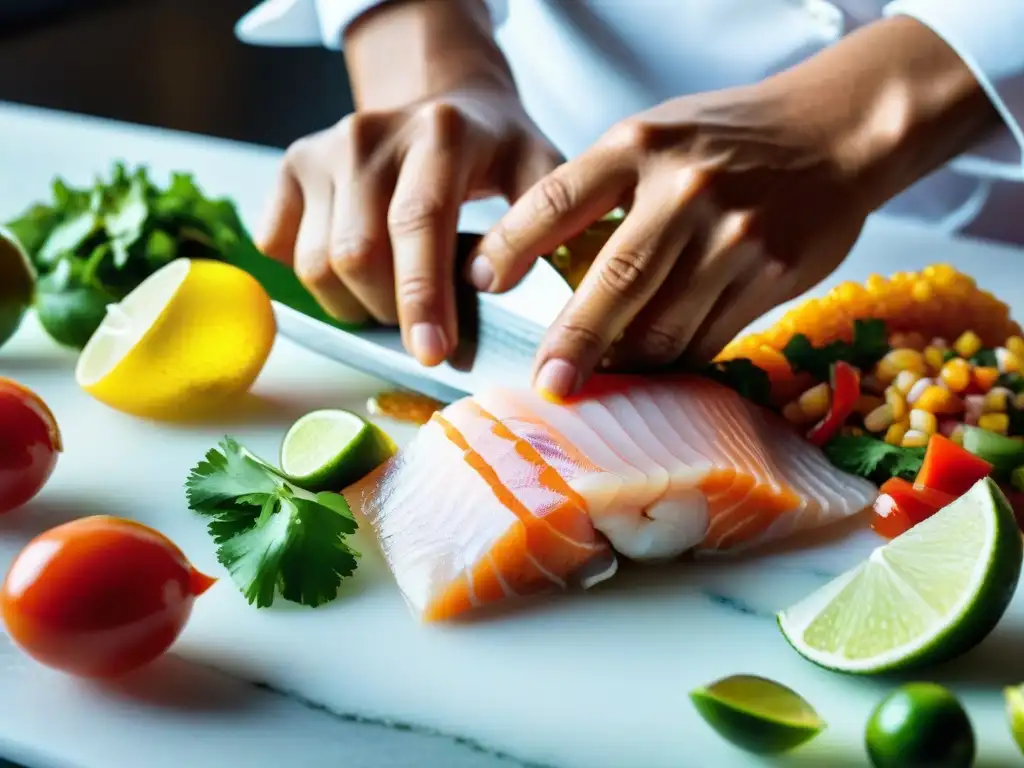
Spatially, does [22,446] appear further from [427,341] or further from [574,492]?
[574,492]

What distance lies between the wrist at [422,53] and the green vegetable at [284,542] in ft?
2.70

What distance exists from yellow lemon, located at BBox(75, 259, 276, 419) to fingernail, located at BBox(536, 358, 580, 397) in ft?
1.49

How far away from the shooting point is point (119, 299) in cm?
171

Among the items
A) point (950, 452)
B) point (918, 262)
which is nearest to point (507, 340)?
point (950, 452)

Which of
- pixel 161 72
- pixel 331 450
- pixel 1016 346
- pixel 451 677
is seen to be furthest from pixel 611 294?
pixel 161 72

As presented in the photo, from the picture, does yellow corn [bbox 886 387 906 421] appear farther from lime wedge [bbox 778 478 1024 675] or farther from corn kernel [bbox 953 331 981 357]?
lime wedge [bbox 778 478 1024 675]

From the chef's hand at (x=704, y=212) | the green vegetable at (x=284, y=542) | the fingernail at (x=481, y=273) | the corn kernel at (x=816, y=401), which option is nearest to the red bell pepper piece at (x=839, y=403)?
the corn kernel at (x=816, y=401)

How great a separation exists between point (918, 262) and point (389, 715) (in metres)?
1.47

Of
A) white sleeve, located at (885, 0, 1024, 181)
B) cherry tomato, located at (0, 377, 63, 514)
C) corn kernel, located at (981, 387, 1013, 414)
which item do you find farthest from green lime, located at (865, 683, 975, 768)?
white sleeve, located at (885, 0, 1024, 181)

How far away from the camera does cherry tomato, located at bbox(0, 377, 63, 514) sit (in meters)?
1.27

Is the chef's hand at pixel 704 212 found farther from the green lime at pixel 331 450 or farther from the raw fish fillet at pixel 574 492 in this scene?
the green lime at pixel 331 450

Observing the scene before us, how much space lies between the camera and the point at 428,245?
1.48 meters

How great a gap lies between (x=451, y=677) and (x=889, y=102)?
1.02 metres

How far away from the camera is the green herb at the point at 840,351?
1.52 m
